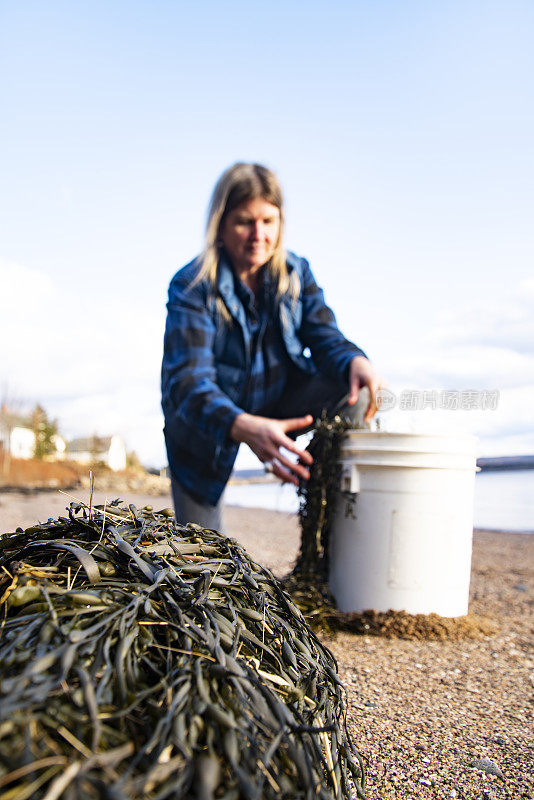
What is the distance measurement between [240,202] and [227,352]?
980 mm

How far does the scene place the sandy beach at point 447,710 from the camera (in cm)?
161

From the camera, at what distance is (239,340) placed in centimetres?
411

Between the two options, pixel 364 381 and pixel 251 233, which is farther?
pixel 251 233

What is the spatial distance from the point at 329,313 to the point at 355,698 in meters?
2.76

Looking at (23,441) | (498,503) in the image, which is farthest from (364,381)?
(23,441)

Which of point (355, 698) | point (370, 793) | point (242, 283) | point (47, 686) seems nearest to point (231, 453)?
point (242, 283)

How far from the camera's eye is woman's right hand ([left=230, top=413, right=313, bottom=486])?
296 cm

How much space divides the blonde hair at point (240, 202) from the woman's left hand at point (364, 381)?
2.82 ft

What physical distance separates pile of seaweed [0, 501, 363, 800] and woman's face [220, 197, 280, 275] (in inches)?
116

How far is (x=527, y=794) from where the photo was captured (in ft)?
5.12

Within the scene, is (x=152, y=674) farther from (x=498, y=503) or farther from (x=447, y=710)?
(x=498, y=503)

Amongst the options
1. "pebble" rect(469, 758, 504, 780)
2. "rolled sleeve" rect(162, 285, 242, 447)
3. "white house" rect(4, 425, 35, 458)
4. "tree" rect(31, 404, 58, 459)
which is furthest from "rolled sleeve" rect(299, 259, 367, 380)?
"white house" rect(4, 425, 35, 458)

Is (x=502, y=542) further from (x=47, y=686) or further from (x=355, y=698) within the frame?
(x=47, y=686)

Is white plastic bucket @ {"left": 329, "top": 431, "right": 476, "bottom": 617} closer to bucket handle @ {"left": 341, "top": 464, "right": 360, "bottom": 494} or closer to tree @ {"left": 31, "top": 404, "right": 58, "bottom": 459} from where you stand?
bucket handle @ {"left": 341, "top": 464, "right": 360, "bottom": 494}
